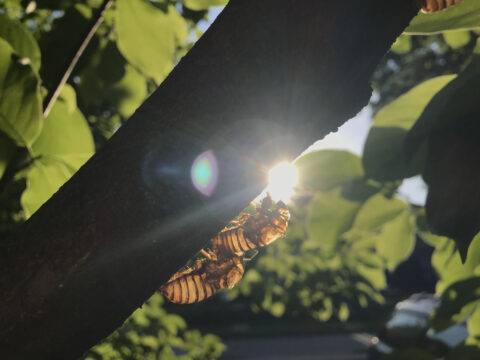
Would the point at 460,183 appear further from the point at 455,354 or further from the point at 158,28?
the point at 158,28

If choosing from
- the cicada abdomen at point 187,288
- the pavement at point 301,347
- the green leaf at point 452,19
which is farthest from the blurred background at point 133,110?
the pavement at point 301,347

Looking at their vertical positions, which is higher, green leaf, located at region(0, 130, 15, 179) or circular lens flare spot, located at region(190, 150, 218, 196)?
green leaf, located at region(0, 130, 15, 179)

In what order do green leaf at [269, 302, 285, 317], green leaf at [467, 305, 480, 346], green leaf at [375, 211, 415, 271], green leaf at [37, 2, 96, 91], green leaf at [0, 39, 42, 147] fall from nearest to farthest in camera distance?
green leaf at [0, 39, 42, 147], green leaf at [467, 305, 480, 346], green leaf at [37, 2, 96, 91], green leaf at [375, 211, 415, 271], green leaf at [269, 302, 285, 317]

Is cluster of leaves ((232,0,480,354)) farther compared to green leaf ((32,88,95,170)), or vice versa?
green leaf ((32,88,95,170))

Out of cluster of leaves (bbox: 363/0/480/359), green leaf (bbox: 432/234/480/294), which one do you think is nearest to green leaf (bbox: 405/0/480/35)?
cluster of leaves (bbox: 363/0/480/359)

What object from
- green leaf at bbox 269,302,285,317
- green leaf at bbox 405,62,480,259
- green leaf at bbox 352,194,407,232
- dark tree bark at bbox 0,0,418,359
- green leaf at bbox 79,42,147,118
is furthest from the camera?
green leaf at bbox 269,302,285,317

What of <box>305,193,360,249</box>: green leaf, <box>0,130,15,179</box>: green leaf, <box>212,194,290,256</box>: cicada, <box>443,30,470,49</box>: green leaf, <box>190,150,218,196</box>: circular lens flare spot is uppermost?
<box>443,30,470,49</box>: green leaf

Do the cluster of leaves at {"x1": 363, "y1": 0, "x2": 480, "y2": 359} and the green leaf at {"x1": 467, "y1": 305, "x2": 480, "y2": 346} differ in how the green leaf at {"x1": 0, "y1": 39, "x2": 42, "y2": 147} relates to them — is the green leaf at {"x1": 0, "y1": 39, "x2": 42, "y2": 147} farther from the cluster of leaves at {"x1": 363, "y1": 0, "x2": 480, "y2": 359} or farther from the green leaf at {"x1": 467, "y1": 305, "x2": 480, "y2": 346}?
the green leaf at {"x1": 467, "y1": 305, "x2": 480, "y2": 346}

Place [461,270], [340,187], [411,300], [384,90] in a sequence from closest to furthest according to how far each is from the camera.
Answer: [461,270] < [340,187] < [411,300] < [384,90]

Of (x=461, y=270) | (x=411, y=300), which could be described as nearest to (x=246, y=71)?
(x=461, y=270)
